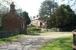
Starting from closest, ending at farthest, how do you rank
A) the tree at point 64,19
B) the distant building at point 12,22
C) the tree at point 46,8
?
the distant building at point 12,22 < the tree at point 64,19 < the tree at point 46,8

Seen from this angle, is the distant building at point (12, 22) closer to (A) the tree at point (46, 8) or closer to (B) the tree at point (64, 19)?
(B) the tree at point (64, 19)

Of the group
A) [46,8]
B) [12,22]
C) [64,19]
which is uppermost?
[46,8]

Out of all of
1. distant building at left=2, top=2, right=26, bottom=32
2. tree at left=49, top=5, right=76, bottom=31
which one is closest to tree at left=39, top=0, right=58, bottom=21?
tree at left=49, top=5, right=76, bottom=31

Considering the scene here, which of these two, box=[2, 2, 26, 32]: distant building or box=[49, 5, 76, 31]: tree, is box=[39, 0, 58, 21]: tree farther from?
box=[2, 2, 26, 32]: distant building

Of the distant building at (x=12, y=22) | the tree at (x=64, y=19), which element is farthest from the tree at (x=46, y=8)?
the distant building at (x=12, y=22)

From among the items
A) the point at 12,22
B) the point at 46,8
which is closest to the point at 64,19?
the point at 12,22

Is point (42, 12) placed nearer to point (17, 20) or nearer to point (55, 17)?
point (55, 17)

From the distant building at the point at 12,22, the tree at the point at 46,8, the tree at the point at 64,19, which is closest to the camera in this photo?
the distant building at the point at 12,22

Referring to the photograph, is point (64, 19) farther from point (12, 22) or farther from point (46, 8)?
point (46, 8)

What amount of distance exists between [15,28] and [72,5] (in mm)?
42896

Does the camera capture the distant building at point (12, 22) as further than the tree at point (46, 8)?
No

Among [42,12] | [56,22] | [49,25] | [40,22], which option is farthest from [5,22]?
[42,12]

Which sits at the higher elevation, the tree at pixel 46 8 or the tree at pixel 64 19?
the tree at pixel 46 8

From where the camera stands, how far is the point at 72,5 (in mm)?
15117
